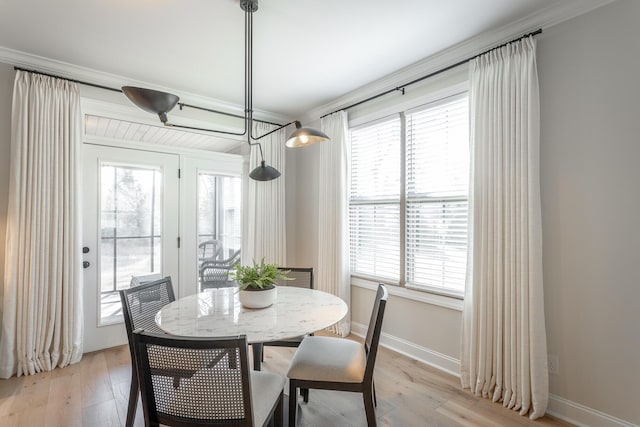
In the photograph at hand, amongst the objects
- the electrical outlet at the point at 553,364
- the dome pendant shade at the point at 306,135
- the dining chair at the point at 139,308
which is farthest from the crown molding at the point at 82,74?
the electrical outlet at the point at 553,364

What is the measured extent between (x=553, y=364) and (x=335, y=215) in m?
2.30

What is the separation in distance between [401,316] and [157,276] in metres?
2.66

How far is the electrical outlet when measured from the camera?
2.14 meters

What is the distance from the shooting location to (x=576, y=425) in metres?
2.03

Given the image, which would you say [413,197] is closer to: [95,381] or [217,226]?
[217,226]

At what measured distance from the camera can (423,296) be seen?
294 centimetres

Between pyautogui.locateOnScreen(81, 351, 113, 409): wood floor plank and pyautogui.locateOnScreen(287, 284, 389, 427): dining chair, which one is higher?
pyautogui.locateOnScreen(287, 284, 389, 427): dining chair

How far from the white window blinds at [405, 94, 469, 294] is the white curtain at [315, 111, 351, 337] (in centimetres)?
77

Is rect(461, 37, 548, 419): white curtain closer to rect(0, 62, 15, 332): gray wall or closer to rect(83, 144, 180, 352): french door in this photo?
rect(83, 144, 180, 352): french door

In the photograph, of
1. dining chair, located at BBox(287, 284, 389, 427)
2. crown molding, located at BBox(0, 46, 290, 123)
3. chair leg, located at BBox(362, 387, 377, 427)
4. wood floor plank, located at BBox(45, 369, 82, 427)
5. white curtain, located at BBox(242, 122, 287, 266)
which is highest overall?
crown molding, located at BBox(0, 46, 290, 123)

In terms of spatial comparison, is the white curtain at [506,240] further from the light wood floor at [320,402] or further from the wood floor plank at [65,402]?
the wood floor plank at [65,402]

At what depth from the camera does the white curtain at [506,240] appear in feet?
6.98

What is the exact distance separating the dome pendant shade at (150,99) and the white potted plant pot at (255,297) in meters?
1.15

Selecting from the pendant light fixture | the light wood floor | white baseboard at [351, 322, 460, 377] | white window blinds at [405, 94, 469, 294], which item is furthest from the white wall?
the pendant light fixture
